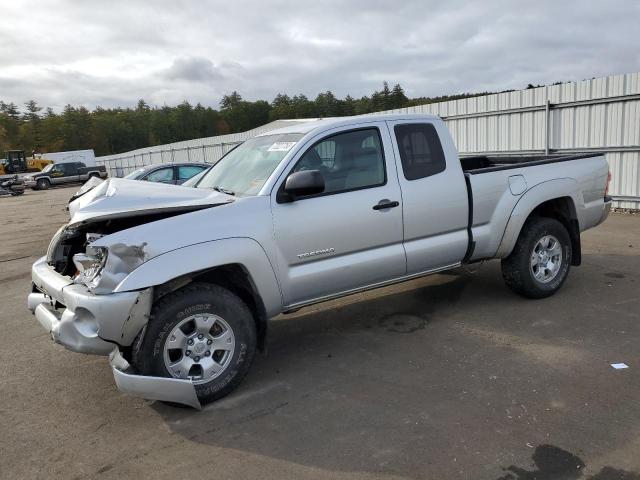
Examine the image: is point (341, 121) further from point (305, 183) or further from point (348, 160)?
point (305, 183)

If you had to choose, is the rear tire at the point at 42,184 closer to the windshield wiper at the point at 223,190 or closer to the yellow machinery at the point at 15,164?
the yellow machinery at the point at 15,164

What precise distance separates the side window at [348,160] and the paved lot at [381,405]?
148 centimetres

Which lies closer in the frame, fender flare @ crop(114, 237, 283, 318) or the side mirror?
fender flare @ crop(114, 237, 283, 318)

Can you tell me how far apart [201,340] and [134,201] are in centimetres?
114

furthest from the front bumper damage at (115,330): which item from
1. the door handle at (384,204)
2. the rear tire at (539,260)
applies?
the rear tire at (539,260)

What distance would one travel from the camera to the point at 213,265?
3631 mm

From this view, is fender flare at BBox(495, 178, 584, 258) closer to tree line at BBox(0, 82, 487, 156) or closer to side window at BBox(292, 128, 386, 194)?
side window at BBox(292, 128, 386, 194)

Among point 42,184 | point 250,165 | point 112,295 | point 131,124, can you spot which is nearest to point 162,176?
point 250,165

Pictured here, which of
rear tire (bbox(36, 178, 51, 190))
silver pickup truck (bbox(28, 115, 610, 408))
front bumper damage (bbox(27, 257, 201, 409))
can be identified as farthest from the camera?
rear tire (bbox(36, 178, 51, 190))

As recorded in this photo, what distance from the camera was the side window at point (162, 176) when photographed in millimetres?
13420

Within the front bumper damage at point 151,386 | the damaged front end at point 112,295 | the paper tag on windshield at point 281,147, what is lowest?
the front bumper damage at point 151,386

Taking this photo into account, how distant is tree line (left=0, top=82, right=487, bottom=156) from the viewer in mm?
92125

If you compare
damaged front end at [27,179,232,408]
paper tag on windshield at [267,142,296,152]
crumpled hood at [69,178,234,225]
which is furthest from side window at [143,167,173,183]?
damaged front end at [27,179,232,408]

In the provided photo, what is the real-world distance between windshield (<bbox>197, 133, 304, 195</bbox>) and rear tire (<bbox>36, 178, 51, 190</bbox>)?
39285 mm
